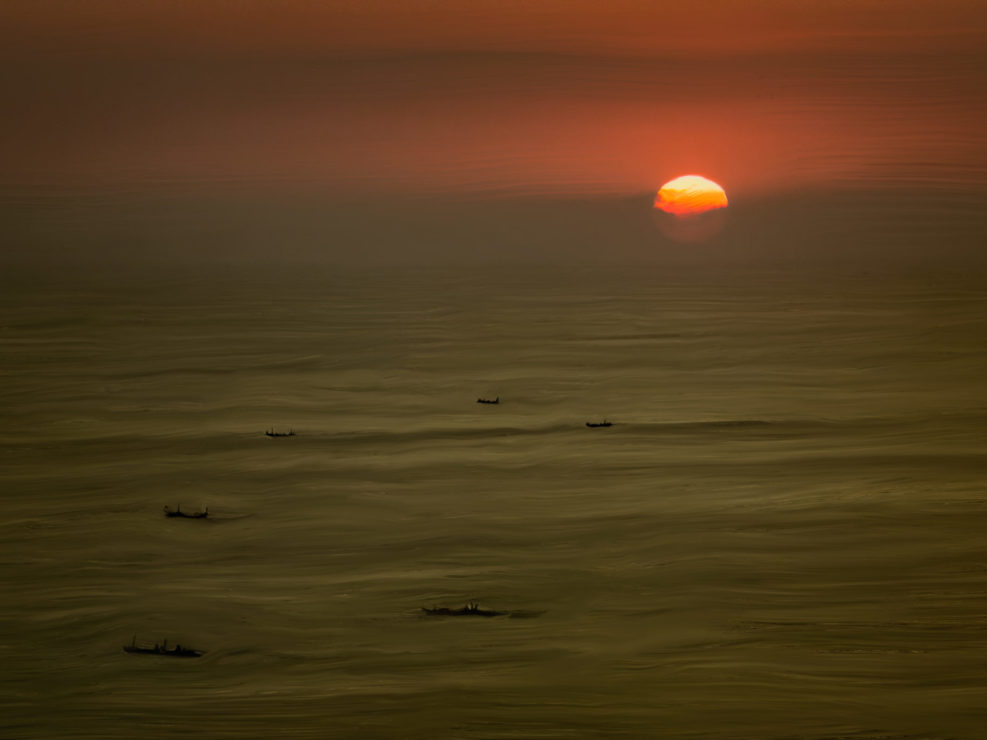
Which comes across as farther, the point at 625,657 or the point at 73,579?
the point at 73,579

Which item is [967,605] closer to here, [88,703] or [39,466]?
[88,703]

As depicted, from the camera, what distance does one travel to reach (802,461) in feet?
31.9

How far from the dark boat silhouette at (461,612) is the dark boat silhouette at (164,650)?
1259mm

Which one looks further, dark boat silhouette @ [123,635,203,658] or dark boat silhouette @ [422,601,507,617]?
Result: dark boat silhouette @ [422,601,507,617]

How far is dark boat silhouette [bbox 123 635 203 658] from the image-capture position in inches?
202

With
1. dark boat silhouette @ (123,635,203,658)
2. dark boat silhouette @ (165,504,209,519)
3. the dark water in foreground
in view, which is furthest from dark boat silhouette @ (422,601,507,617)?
dark boat silhouette @ (165,504,209,519)

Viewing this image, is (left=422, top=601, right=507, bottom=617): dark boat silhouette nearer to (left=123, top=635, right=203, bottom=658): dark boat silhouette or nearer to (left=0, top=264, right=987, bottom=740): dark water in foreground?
(left=0, top=264, right=987, bottom=740): dark water in foreground

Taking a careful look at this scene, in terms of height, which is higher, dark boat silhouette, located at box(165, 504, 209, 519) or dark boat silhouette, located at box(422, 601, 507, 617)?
dark boat silhouette, located at box(165, 504, 209, 519)

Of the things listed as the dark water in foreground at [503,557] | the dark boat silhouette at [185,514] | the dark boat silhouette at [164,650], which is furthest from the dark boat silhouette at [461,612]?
the dark boat silhouette at [185,514]

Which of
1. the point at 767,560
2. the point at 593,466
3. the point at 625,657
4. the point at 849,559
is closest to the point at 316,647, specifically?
the point at 625,657

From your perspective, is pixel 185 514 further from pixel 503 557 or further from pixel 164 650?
pixel 164 650

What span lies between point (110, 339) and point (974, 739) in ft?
85.1

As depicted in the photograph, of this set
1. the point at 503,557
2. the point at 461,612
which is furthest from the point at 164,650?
the point at 503,557

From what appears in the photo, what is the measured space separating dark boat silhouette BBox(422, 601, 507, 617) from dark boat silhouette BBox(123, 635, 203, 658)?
1.26m
